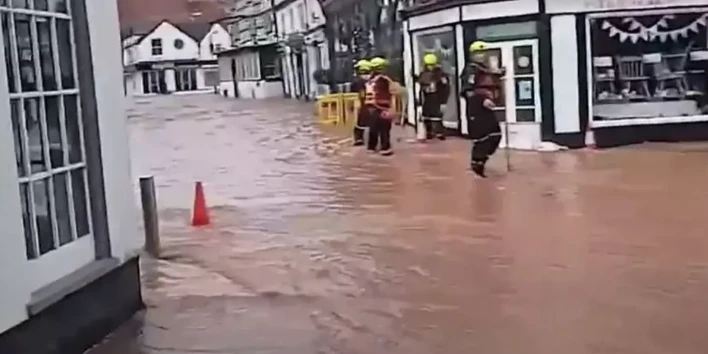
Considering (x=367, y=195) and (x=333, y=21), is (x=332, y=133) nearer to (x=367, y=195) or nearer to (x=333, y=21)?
(x=367, y=195)

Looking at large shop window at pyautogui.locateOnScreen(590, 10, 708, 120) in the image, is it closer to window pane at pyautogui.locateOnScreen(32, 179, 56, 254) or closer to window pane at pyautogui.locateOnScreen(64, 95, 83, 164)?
window pane at pyautogui.locateOnScreen(64, 95, 83, 164)

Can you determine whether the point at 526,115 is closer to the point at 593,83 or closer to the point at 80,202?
the point at 593,83

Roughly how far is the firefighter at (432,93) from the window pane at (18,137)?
17003 mm

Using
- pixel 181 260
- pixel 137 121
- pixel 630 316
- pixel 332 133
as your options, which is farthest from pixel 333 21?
pixel 630 316

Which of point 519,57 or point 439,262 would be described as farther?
point 519,57

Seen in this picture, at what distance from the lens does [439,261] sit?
33.9ft

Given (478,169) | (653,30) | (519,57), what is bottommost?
(478,169)

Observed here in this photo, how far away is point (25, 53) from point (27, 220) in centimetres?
110

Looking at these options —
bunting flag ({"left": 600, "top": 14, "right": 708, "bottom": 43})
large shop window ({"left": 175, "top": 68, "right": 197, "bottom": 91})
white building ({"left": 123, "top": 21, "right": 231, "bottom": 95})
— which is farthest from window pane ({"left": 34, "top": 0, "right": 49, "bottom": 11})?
large shop window ({"left": 175, "top": 68, "right": 197, "bottom": 91})

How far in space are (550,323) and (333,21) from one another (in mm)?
43642

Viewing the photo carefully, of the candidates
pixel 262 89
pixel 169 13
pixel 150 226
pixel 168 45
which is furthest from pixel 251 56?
pixel 150 226

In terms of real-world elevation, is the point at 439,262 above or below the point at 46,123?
below

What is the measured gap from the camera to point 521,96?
21.5m

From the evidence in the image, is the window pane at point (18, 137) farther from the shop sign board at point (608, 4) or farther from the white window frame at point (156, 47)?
the white window frame at point (156, 47)
